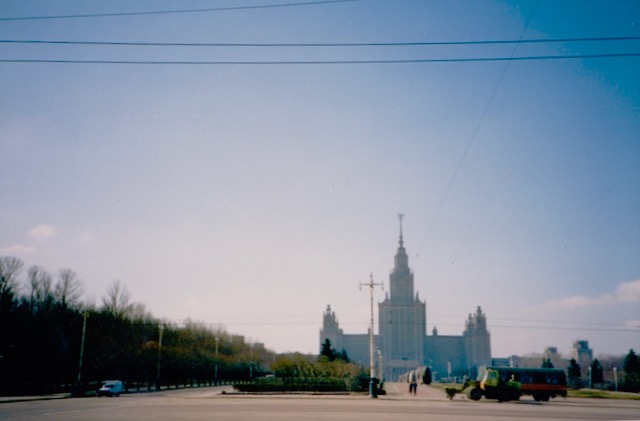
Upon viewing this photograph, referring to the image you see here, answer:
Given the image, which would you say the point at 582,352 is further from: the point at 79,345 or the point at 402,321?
the point at 79,345

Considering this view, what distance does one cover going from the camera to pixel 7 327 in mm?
49375

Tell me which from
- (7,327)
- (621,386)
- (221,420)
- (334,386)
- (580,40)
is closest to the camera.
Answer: (580,40)

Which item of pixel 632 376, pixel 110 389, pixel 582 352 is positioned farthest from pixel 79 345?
pixel 582 352

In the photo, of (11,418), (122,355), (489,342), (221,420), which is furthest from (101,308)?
(489,342)

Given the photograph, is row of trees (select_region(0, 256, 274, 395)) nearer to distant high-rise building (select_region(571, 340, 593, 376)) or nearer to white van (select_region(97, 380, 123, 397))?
white van (select_region(97, 380, 123, 397))

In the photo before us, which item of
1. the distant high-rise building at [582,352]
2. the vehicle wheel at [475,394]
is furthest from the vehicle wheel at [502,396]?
the distant high-rise building at [582,352]

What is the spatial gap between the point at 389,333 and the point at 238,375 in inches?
4103

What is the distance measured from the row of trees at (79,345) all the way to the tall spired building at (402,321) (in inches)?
4265

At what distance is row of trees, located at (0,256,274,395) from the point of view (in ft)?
162

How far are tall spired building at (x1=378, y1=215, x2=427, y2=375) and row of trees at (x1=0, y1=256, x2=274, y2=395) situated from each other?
108333 mm

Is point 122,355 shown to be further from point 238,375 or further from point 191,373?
point 238,375

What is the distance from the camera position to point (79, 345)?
59.3m

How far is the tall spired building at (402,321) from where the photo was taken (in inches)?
7347

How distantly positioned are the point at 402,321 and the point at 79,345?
147 m
